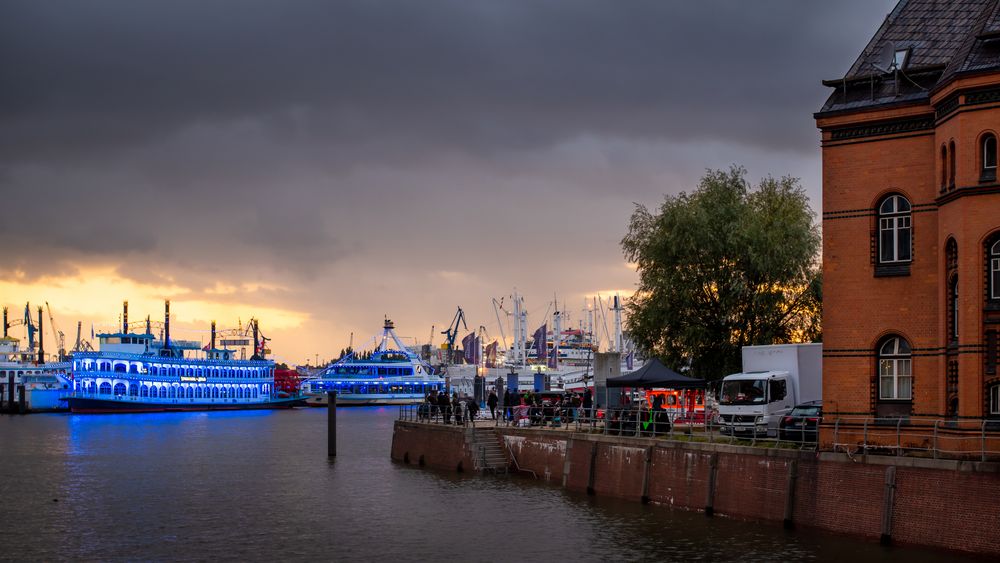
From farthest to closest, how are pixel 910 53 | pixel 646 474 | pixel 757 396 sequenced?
pixel 757 396 → pixel 646 474 → pixel 910 53

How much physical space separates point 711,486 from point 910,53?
46.5ft

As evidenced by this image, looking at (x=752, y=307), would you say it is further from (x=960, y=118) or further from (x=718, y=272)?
(x=960, y=118)

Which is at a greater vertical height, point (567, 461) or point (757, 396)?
point (757, 396)

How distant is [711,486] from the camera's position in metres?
35.3

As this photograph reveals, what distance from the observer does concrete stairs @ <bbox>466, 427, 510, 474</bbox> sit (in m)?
49.4

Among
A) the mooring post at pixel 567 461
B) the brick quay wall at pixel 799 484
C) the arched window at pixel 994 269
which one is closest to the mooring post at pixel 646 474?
the brick quay wall at pixel 799 484

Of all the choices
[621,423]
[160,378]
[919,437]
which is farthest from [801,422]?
[160,378]

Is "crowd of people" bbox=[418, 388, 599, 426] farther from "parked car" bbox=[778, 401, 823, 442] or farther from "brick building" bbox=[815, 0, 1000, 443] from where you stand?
"brick building" bbox=[815, 0, 1000, 443]

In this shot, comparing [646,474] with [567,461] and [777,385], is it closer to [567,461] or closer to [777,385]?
[567,461]

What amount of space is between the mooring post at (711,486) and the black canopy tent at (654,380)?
822 cm

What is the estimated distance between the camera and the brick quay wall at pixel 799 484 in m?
27.3

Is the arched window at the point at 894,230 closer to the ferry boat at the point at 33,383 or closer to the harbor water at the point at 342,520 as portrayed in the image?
the harbor water at the point at 342,520

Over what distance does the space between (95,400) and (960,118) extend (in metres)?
138

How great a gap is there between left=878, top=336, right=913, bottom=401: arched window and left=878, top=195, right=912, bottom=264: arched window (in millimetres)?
2339
